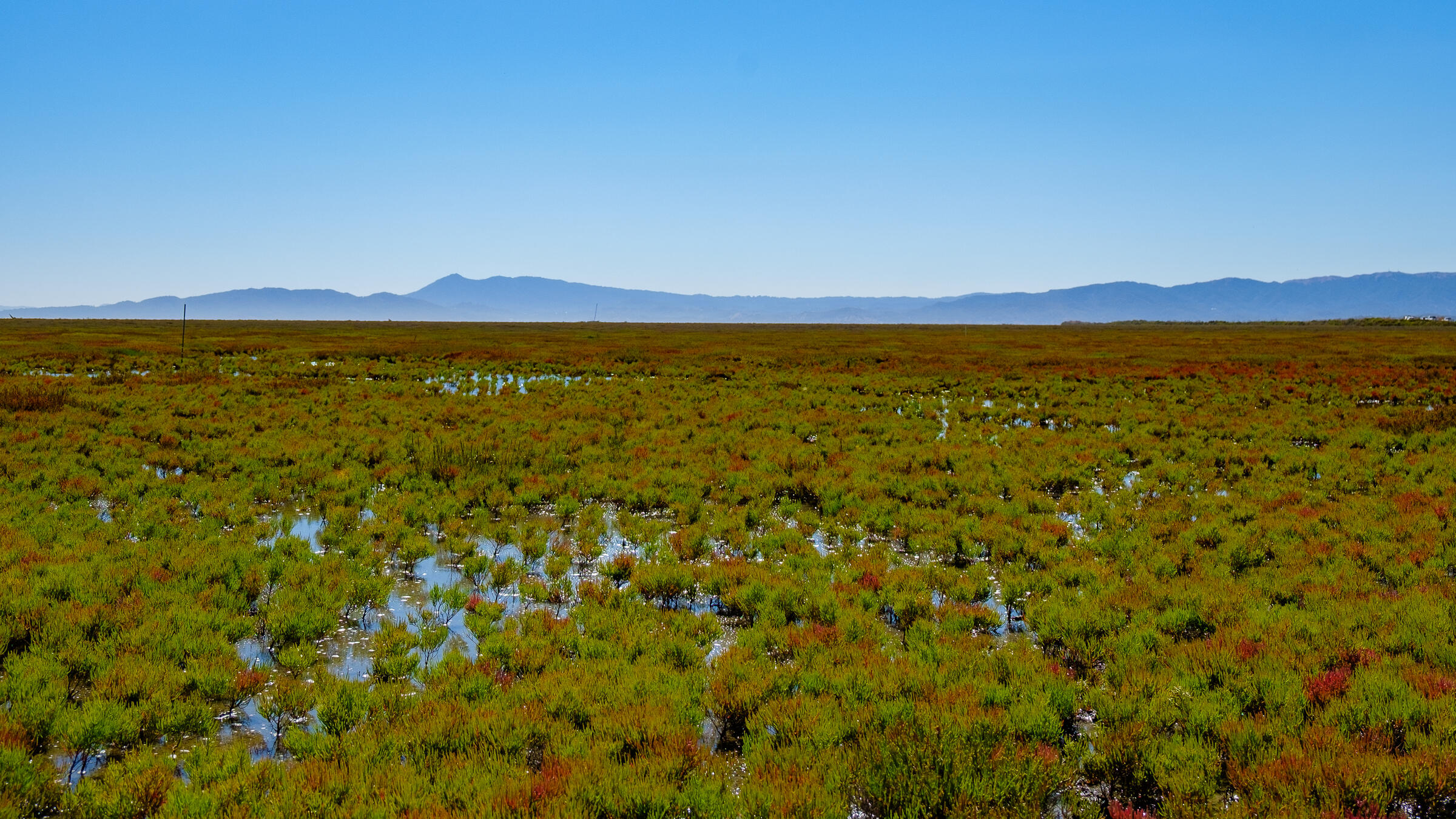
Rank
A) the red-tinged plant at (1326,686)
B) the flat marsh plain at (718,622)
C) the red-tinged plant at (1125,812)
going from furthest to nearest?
the red-tinged plant at (1326,686), the flat marsh plain at (718,622), the red-tinged plant at (1125,812)

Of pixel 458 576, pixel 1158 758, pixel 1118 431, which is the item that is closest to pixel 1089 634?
pixel 1158 758

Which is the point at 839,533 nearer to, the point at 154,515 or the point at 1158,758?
the point at 1158,758

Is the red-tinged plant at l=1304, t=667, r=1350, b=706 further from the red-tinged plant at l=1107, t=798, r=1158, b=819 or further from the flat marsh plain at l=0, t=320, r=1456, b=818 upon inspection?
the red-tinged plant at l=1107, t=798, r=1158, b=819

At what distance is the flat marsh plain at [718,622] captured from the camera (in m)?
5.27

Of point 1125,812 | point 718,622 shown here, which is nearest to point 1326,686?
point 1125,812

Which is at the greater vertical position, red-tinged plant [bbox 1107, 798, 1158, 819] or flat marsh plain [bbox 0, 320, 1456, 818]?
flat marsh plain [bbox 0, 320, 1456, 818]

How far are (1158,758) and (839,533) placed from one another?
707 centimetres

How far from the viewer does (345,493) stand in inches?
557

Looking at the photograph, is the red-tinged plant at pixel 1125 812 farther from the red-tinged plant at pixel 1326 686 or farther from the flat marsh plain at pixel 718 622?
the red-tinged plant at pixel 1326 686

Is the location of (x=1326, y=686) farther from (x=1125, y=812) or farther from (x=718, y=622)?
(x=718, y=622)

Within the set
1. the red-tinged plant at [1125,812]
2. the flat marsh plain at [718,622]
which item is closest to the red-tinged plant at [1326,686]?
the flat marsh plain at [718,622]

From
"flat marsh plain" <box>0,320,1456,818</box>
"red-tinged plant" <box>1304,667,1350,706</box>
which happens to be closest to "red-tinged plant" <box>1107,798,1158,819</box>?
"flat marsh plain" <box>0,320,1456,818</box>

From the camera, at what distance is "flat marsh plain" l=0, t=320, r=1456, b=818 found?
5266 millimetres

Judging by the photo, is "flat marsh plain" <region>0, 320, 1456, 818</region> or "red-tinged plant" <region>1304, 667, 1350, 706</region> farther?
"red-tinged plant" <region>1304, 667, 1350, 706</region>
